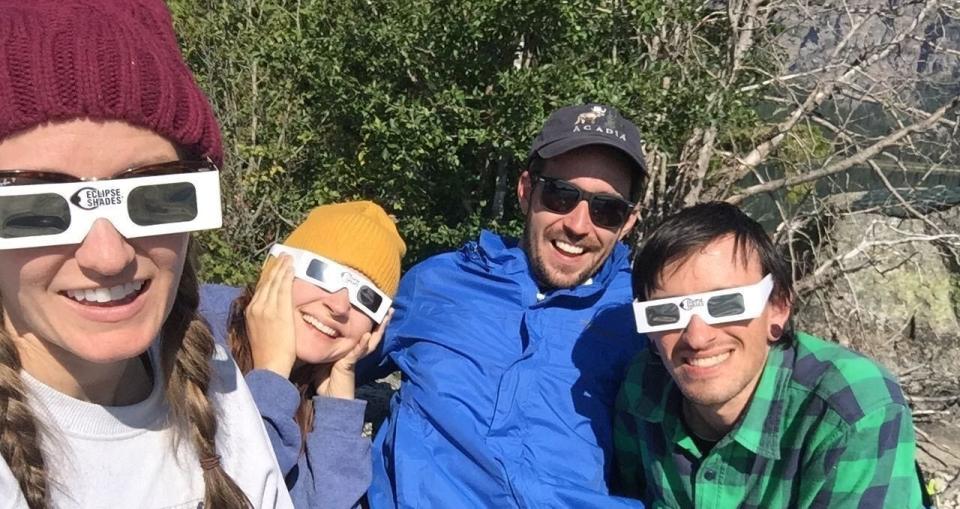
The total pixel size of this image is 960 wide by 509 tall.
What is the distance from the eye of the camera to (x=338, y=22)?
14.9ft

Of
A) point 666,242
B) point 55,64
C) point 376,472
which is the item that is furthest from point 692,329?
point 55,64

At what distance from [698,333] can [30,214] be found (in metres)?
1.57

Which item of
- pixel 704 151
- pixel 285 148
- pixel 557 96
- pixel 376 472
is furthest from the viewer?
pixel 285 148

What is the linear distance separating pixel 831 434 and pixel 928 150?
3.96m

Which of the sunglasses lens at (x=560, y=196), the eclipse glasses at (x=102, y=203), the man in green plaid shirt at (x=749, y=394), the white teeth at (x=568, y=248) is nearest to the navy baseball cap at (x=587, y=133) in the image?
the sunglasses lens at (x=560, y=196)

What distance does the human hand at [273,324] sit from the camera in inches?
84.0

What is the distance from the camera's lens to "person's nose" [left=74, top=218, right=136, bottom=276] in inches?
47.0

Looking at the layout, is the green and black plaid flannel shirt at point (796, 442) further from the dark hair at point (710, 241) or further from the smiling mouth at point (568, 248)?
the smiling mouth at point (568, 248)

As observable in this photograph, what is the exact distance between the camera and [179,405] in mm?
1423

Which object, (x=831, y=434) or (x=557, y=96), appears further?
(x=557, y=96)

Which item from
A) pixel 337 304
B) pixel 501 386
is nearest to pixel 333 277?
pixel 337 304

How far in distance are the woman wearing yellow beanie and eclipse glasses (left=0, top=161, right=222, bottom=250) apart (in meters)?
0.85

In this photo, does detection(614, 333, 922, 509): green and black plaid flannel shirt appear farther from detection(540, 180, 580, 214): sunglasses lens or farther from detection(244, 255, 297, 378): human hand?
detection(244, 255, 297, 378): human hand

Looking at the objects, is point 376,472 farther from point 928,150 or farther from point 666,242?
point 928,150
